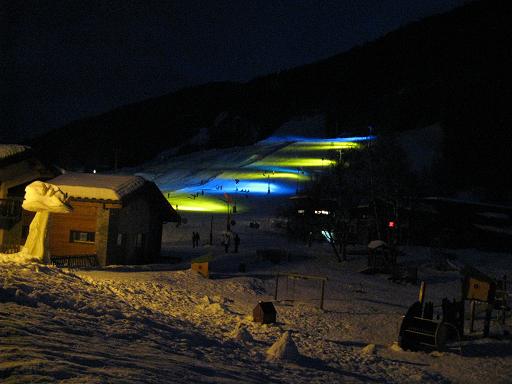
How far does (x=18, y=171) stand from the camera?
2461 cm

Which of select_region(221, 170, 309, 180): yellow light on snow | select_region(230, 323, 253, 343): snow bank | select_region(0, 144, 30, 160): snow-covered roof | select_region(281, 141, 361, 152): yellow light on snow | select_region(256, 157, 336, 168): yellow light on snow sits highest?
select_region(281, 141, 361, 152): yellow light on snow

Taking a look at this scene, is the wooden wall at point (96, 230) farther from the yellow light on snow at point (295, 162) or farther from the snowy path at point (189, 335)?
the yellow light on snow at point (295, 162)

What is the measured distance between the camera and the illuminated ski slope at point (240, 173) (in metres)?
68.6

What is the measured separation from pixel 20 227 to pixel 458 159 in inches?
3047

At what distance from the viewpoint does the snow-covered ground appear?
753 centimetres

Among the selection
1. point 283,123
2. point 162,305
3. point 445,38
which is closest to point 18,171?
point 162,305

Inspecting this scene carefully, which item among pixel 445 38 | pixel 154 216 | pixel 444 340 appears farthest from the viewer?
pixel 445 38

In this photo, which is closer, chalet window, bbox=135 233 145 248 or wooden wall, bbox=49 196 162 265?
wooden wall, bbox=49 196 162 265

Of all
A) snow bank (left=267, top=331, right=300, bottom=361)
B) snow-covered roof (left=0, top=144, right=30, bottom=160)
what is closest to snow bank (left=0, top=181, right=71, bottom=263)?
A: snow bank (left=267, top=331, right=300, bottom=361)

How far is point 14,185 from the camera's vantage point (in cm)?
2434

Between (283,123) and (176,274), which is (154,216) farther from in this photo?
(283,123)

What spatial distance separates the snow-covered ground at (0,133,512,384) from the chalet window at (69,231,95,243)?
3.06m

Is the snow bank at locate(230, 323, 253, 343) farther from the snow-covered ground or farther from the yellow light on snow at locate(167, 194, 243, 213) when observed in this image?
the yellow light on snow at locate(167, 194, 243, 213)

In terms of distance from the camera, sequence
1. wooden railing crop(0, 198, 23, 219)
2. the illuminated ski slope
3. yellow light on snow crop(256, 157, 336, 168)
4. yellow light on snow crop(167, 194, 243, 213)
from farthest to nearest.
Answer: yellow light on snow crop(256, 157, 336, 168) → the illuminated ski slope → yellow light on snow crop(167, 194, 243, 213) → wooden railing crop(0, 198, 23, 219)
